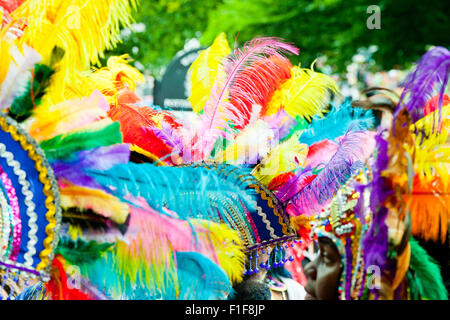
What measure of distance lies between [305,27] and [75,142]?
6350 mm

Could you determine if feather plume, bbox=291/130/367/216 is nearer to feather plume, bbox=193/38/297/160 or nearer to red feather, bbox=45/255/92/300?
feather plume, bbox=193/38/297/160

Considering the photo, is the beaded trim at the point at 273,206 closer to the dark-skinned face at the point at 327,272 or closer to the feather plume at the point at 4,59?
the dark-skinned face at the point at 327,272

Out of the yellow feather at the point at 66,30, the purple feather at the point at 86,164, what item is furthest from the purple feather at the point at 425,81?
the yellow feather at the point at 66,30

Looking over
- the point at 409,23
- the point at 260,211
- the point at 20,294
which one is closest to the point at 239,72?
the point at 260,211

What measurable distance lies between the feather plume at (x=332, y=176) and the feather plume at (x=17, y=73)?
1.04m

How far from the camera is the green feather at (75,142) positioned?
52.7 inches

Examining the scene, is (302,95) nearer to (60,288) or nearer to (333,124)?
(333,124)

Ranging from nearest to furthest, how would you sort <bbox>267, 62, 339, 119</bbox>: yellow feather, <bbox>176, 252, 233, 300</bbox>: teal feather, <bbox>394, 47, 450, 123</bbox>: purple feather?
<bbox>394, 47, 450, 123</bbox>: purple feather, <bbox>176, 252, 233, 300</bbox>: teal feather, <bbox>267, 62, 339, 119</bbox>: yellow feather

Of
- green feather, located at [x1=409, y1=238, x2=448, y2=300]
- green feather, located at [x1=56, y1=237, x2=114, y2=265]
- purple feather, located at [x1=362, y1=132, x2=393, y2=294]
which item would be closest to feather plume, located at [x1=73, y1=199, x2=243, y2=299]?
green feather, located at [x1=56, y1=237, x2=114, y2=265]

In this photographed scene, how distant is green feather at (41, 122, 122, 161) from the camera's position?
4.40 ft

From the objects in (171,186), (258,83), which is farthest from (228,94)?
(171,186)

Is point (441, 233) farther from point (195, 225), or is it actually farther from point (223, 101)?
point (223, 101)

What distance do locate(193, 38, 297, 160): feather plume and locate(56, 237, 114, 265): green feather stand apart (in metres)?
0.65

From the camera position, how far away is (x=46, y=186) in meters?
1.31
